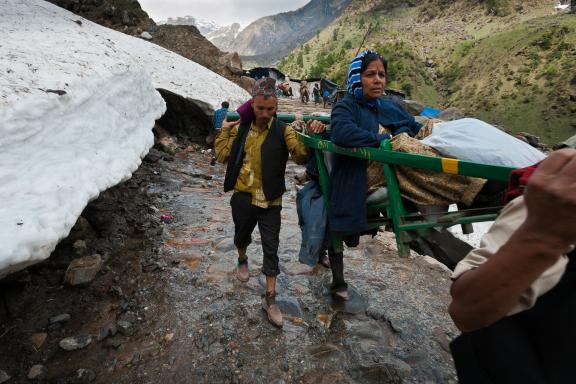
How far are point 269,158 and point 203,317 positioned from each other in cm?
138

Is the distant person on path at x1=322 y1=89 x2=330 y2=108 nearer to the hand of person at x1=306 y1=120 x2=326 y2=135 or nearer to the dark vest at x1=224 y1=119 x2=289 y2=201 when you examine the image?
the dark vest at x1=224 y1=119 x2=289 y2=201

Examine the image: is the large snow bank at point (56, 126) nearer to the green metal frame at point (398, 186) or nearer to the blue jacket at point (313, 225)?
the blue jacket at point (313, 225)

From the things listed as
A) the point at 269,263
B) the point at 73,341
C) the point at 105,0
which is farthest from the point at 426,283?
the point at 105,0

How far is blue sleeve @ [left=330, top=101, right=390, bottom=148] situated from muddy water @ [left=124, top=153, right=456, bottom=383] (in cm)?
154

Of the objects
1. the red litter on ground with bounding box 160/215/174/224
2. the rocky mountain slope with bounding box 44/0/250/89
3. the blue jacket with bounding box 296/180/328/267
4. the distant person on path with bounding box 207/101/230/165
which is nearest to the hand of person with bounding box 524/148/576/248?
the blue jacket with bounding box 296/180/328/267

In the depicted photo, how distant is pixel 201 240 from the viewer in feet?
13.8

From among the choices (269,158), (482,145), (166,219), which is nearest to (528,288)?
(482,145)

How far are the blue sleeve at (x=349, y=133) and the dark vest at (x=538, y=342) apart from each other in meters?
1.26

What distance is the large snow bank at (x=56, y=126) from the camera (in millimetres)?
1915

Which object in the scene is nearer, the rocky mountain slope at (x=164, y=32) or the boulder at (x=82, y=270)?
the boulder at (x=82, y=270)

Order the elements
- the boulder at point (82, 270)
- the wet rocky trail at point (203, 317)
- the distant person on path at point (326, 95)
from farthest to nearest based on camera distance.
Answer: the distant person on path at point (326, 95) < the boulder at point (82, 270) < the wet rocky trail at point (203, 317)

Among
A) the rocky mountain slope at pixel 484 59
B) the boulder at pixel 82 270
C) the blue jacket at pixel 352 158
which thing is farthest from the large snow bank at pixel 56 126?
the rocky mountain slope at pixel 484 59

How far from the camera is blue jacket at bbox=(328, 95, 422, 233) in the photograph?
211cm

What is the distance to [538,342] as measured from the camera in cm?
78
